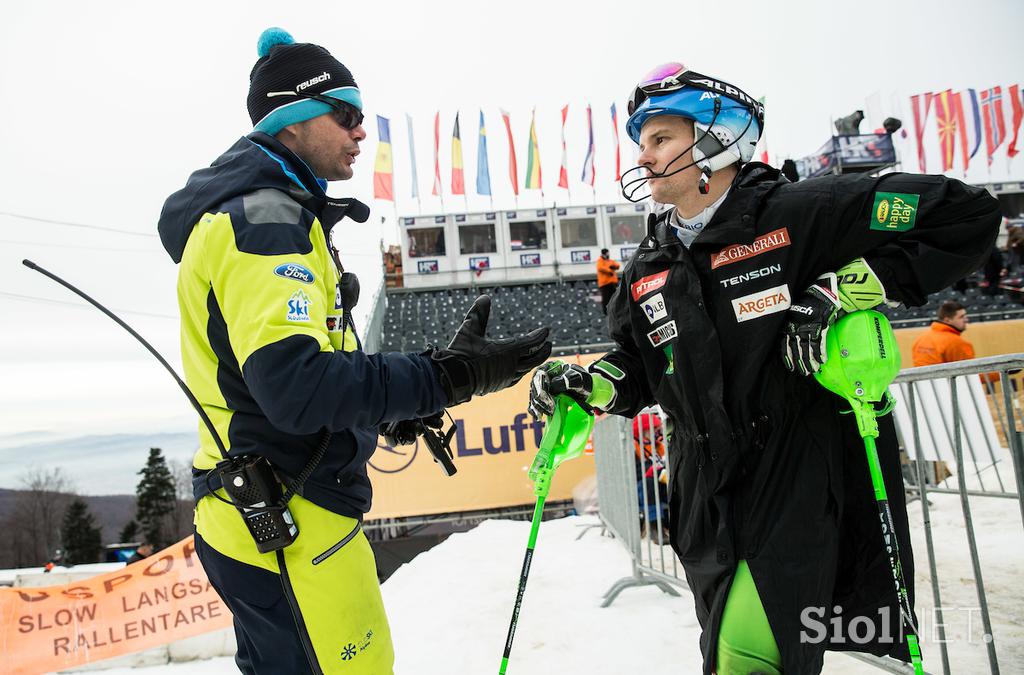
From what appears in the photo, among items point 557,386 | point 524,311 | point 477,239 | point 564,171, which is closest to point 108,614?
point 557,386

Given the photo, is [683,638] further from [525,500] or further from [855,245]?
[525,500]

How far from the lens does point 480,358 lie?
1813 millimetres

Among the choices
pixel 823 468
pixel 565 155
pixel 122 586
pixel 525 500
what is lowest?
pixel 525 500

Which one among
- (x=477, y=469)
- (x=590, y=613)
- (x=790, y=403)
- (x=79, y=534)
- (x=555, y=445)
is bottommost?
(x=79, y=534)

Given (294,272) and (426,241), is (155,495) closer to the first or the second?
(426,241)

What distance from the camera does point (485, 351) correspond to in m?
1.83

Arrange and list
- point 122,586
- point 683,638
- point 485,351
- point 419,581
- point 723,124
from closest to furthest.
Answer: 1. point 485,351
2. point 723,124
3. point 683,638
4. point 122,586
5. point 419,581

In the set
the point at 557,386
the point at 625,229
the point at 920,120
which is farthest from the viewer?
the point at 920,120

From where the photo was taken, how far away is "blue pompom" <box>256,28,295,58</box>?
2.08 meters

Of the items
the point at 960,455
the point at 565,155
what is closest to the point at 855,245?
the point at 960,455

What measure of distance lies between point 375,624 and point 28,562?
4276 cm

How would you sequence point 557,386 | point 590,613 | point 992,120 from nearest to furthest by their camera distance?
point 557,386 → point 590,613 → point 992,120

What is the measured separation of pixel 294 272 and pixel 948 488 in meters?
5.51
